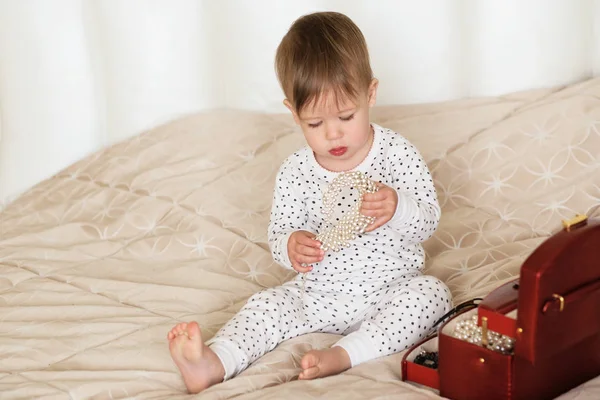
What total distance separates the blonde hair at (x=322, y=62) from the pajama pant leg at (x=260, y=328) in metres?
0.35

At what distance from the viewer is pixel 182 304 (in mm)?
1671

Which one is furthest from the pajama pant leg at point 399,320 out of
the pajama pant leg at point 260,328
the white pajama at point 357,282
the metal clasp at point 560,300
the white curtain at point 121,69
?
the white curtain at point 121,69

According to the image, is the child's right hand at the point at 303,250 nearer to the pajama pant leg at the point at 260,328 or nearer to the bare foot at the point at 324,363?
the pajama pant leg at the point at 260,328

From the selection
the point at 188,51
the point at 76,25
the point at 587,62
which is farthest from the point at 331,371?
the point at 76,25

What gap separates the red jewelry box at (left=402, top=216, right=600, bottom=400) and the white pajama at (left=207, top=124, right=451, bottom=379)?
19 cm

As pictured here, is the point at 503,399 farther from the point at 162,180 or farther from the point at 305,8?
the point at 305,8

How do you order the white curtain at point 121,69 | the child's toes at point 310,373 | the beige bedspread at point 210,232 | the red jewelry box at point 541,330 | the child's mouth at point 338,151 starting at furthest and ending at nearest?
the white curtain at point 121,69
the child's mouth at point 338,151
the beige bedspread at point 210,232
the child's toes at point 310,373
the red jewelry box at point 541,330

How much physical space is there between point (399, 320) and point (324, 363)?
166 mm

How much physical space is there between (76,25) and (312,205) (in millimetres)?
1234

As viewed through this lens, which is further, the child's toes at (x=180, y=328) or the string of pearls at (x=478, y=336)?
the child's toes at (x=180, y=328)

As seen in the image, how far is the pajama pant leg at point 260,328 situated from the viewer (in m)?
1.38

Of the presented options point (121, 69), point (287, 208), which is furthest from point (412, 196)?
point (121, 69)

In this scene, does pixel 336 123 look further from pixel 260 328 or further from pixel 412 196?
pixel 260 328

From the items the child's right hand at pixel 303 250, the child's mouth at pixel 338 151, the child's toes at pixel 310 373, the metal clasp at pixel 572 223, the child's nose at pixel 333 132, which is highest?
the child's nose at pixel 333 132
